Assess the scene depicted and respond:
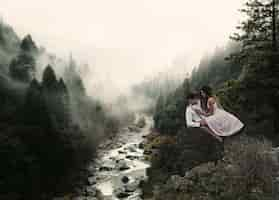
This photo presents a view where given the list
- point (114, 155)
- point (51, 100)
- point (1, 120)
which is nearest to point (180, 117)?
point (114, 155)

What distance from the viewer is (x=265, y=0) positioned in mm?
16828

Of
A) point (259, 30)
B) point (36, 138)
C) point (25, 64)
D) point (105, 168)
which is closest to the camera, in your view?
point (259, 30)

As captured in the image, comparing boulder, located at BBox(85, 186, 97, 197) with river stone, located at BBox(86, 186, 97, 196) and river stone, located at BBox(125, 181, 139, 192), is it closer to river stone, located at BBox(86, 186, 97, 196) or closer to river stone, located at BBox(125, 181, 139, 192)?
river stone, located at BBox(86, 186, 97, 196)

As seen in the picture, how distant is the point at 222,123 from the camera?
947 cm

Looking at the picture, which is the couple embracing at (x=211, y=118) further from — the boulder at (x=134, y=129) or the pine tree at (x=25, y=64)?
the boulder at (x=134, y=129)

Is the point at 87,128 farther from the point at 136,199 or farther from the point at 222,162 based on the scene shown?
the point at 222,162

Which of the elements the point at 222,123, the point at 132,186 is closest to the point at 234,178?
the point at 222,123

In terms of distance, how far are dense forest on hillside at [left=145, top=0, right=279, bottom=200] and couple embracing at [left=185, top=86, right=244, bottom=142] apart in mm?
412

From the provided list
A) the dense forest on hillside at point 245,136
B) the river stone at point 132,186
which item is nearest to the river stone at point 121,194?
the river stone at point 132,186

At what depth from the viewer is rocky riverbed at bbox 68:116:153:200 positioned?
160ft

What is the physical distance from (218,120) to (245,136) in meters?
1.69

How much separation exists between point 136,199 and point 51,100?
28030 millimetres

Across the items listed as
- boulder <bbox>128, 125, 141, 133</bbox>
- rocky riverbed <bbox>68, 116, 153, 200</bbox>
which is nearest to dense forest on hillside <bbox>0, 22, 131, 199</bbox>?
rocky riverbed <bbox>68, 116, 153, 200</bbox>

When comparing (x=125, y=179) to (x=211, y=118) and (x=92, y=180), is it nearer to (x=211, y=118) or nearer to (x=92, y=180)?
(x=92, y=180)
